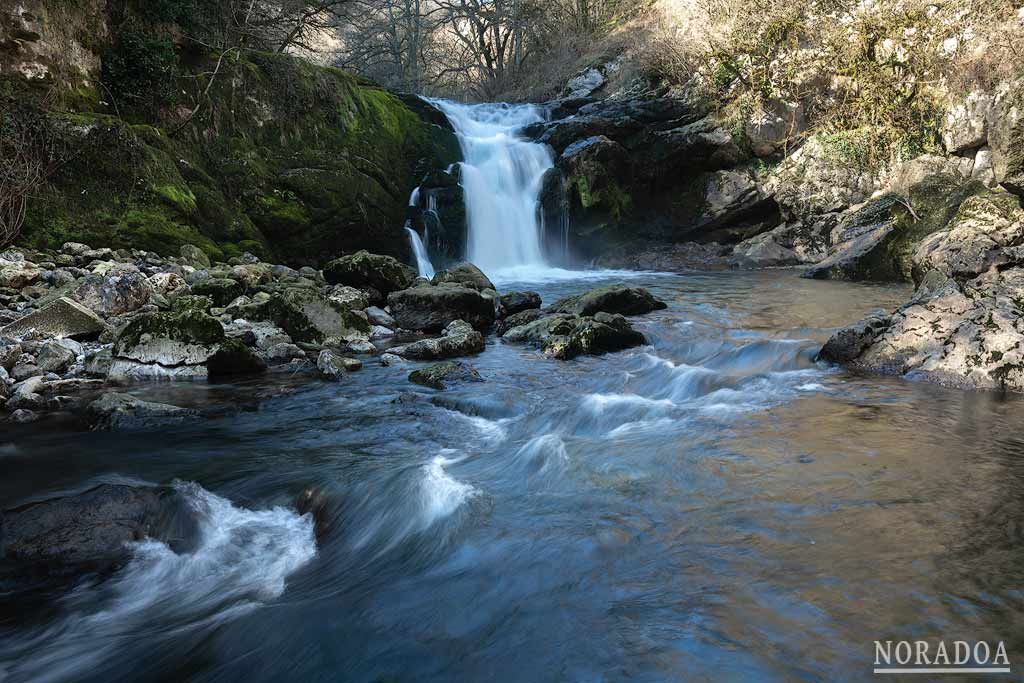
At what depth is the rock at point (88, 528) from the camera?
3477mm

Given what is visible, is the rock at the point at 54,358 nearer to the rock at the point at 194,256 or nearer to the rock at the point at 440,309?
the rock at the point at 194,256

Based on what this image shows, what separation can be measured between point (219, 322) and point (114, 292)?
178 centimetres

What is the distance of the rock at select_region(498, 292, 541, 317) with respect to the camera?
34.0 feet

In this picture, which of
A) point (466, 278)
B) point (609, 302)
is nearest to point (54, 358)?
point (466, 278)

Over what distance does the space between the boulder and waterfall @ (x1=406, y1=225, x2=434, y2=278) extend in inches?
308

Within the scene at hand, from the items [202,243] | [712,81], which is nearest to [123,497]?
[202,243]

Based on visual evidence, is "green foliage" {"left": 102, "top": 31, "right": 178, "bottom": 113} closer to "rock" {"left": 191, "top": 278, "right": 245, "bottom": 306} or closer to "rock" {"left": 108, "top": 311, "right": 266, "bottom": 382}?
"rock" {"left": 191, "top": 278, "right": 245, "bottom": 306}

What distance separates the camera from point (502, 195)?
1722cm

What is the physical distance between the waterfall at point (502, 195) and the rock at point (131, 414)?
10807mm

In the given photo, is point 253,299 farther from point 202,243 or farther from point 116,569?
point 116,569

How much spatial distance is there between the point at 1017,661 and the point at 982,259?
→ 7.95 metres

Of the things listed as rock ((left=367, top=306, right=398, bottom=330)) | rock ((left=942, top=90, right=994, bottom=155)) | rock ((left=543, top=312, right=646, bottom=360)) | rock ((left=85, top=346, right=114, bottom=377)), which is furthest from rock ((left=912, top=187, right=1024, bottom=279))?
rock ((left=85, top=346, right=114, bottom=377))

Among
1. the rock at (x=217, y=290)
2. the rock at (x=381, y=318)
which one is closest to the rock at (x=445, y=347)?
the rock at (x=381, y=318)

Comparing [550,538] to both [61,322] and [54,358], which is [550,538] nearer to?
[54,358]
